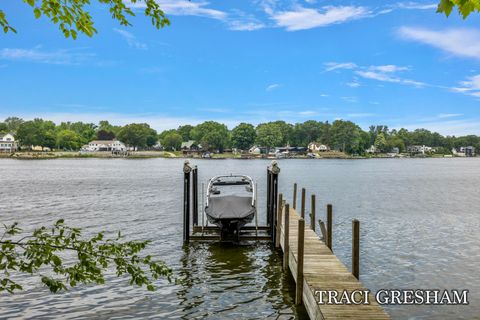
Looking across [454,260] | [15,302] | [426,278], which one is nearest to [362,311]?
[426,278]

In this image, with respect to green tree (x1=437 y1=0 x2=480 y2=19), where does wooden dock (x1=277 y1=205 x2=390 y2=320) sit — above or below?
below

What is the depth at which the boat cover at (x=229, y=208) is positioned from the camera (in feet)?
60.9

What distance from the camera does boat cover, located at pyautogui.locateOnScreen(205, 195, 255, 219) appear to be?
1856 centimetres

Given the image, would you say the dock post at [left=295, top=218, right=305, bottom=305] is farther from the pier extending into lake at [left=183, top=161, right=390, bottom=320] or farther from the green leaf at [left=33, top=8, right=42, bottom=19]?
the green leaf at [left=33, top=8, right=42, bottom=19]

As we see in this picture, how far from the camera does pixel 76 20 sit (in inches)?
178

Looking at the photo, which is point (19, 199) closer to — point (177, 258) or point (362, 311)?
point (177, 258)

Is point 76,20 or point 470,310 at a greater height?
point 76,20

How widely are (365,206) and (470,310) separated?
84.3 feet

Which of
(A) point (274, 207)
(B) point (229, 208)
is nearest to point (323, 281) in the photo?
(B) point (229, 208)

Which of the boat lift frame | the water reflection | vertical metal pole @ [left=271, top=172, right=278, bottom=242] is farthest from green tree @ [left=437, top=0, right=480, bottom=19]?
vertical metal pole @ [left=271, top=172, right=278, bottom=242]

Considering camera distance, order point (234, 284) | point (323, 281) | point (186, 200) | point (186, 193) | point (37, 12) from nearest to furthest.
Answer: point (37, 12) → point (323, 281) → point (234, 284) → point (186, 193) → point (186, 200)

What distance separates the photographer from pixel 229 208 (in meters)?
19.0

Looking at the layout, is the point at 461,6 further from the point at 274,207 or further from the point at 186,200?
the point at 186,200

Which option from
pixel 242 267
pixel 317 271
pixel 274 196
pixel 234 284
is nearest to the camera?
pixel 317 271
